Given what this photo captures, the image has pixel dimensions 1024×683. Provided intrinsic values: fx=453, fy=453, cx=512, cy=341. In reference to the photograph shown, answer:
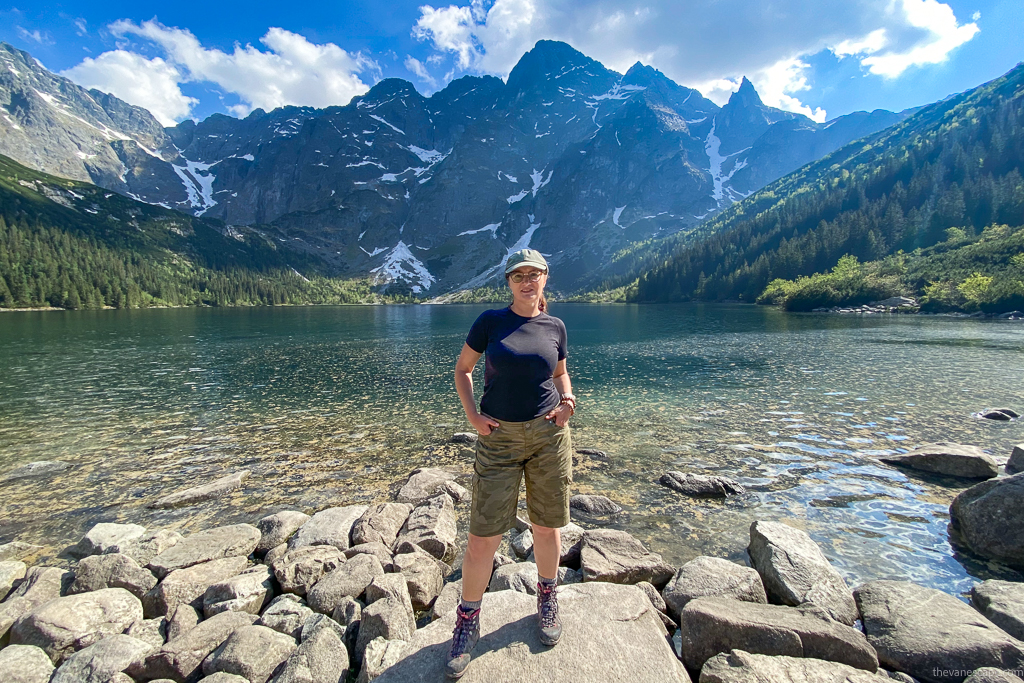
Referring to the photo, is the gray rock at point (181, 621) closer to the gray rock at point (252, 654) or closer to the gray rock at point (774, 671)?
the gray rock at point (252, 654)

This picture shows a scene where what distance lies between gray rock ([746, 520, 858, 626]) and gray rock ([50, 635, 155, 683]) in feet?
31.2

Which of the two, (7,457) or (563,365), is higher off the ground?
(563,365)

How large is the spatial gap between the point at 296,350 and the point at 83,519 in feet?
140

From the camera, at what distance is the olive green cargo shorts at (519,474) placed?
562cm

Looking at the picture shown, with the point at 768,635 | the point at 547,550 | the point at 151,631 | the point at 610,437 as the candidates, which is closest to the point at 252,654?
the point at 151,631

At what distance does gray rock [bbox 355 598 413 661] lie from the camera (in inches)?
249

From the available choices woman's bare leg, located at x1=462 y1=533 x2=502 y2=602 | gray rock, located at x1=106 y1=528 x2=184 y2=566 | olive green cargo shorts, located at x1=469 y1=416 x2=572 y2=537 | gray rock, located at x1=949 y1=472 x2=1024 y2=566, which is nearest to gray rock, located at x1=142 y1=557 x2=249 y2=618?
gray rock, located at x1=106 y1=528 x2=184 y2=566

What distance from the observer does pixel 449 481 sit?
45.3ft

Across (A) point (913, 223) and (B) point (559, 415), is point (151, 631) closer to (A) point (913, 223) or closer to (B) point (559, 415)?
(B) point (559, 415)

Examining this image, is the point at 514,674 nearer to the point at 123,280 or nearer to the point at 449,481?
the point at 449,481

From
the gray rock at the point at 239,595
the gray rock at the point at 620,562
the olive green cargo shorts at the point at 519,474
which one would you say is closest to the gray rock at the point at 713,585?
the gray rock at the point at 620,562

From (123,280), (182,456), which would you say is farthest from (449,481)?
(123,280)

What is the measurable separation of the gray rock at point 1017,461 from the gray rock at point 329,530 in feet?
58.8

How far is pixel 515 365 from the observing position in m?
5.60
